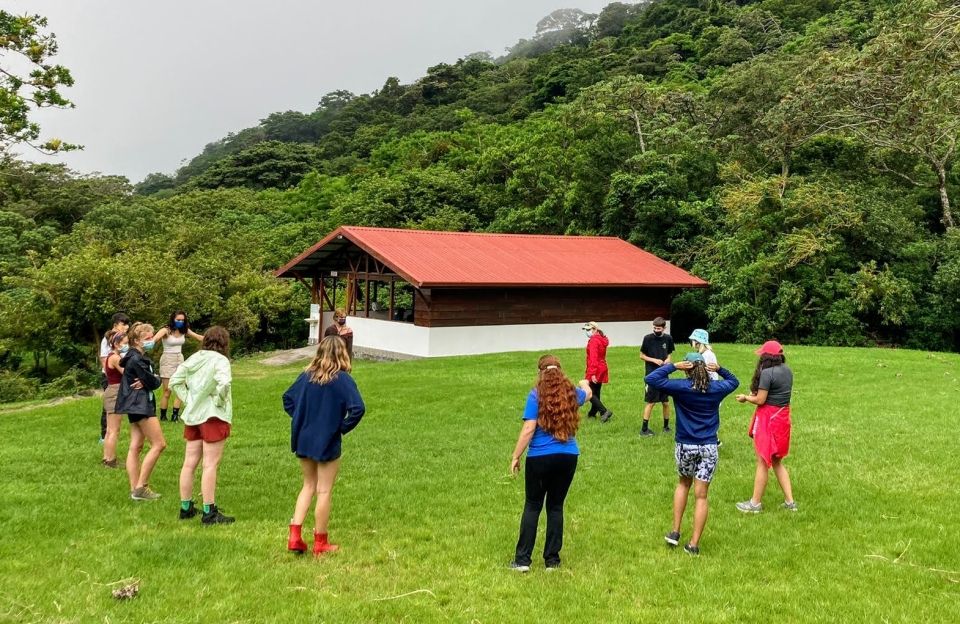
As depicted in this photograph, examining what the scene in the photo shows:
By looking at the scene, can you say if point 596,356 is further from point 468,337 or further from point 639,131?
point 639,131

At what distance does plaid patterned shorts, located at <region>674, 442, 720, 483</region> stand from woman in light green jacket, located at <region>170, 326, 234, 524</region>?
371cm

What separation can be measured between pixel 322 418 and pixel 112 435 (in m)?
4.14

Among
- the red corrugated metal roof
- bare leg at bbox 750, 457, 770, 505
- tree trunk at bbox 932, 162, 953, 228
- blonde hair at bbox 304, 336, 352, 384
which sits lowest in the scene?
bare leg at bbox 750, 457, 770, 505

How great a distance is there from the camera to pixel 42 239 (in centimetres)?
3173

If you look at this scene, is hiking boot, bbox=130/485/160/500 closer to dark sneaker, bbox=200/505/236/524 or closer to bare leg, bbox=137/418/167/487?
bare leg, bbox=137/418/167/487

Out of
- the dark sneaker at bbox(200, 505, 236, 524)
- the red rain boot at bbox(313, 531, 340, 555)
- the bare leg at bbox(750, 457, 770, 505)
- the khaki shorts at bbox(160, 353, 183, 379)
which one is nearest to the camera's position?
the red rain boot at bbox(313, 531, 340, 555)

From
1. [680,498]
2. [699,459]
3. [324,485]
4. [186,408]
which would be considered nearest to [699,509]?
[680,498]

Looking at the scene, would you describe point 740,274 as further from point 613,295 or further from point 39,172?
point 39,172

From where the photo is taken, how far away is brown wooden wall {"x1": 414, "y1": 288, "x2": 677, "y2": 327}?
20484mm

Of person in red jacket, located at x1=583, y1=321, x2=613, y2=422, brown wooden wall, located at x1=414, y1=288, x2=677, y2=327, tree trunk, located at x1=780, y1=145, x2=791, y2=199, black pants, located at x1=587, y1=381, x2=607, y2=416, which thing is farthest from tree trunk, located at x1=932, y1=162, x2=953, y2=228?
person in red jacket, located at x1=583, y1=321, x2=613, y2=422

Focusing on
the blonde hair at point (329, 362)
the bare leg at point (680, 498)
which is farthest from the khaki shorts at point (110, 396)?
the bare leg at point (680, 498)

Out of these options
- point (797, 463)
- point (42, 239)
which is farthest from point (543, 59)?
point (797, 463)

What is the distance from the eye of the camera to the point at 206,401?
567 centimetres

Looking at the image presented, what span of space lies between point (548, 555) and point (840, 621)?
6.27 feet
